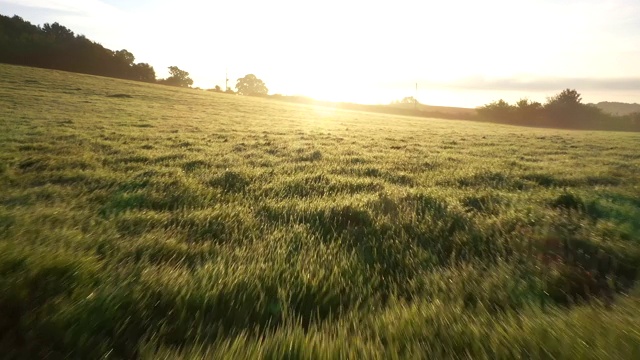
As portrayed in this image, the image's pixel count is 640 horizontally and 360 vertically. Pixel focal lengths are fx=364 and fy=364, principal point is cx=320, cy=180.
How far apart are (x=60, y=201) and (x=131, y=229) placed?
1.58 m

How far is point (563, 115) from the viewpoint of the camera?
63938 millimetres

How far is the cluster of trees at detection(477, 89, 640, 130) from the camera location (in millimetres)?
61312

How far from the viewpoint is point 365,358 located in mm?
1708

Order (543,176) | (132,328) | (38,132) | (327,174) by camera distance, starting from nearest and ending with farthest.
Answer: (132,328) → (327,174) → (543,176) → (38,132)

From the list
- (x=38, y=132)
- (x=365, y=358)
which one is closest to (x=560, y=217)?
(x=365, y=358)

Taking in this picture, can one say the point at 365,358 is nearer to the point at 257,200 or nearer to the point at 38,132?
the point at 257,200

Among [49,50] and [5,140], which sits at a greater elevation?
[49,50]

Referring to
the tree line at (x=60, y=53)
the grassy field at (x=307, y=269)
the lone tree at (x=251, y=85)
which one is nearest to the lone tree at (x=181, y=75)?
the tree line at (x=60, y=53)

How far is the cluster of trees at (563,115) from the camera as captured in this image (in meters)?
61.3

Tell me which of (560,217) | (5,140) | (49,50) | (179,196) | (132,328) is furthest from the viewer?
(49,50)

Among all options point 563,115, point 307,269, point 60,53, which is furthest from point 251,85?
point 307,269

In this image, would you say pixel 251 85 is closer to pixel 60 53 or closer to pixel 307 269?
pixel 60 53

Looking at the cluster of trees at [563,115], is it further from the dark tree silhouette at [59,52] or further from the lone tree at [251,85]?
the lone tree at [251,85]

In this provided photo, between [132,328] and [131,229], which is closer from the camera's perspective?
[132,328]
